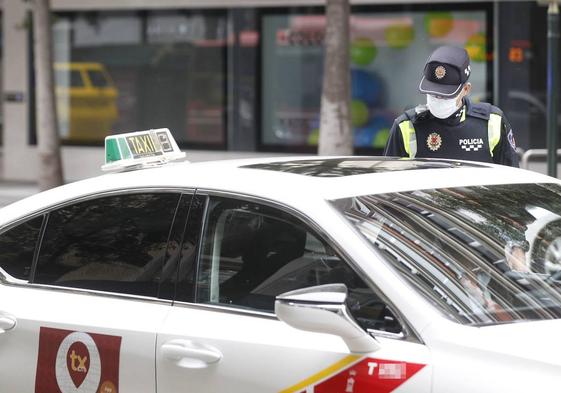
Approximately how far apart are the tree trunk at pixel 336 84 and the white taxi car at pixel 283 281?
941 centimetres

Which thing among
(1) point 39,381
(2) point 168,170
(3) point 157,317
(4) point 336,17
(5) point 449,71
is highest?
(4) point 336,17

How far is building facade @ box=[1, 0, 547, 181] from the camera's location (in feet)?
55.6

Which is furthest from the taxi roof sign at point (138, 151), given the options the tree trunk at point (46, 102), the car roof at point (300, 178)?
the tree trunk at point (46, 102)

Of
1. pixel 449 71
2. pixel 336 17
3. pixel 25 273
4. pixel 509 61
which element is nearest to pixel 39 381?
pixel 25 273

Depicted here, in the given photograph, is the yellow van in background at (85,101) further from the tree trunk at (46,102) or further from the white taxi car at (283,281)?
the white taxi car at (283,281)

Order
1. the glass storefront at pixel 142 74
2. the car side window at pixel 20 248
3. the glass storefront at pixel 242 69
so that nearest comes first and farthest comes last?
the car side window at pixel 20 248
the glass storefront at pixel 242 69
the glass storefront at pixel 142 74

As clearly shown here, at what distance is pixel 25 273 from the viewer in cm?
424

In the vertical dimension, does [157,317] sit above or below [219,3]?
below

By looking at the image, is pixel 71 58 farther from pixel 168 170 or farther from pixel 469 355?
pixel 469 355

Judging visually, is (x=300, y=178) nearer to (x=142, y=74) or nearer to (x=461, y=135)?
(x=461, y=135)

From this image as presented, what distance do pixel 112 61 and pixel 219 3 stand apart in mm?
2362

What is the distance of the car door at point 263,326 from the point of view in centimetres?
319

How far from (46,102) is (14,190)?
10.9ft

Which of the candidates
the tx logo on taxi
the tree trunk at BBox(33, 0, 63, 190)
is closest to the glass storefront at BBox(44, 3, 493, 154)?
the tree trunk at BBox(33, 0, 63, 190)
